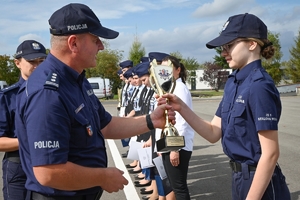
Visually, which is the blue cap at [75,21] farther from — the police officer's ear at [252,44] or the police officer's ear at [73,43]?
the police officer's ear at [252,44]

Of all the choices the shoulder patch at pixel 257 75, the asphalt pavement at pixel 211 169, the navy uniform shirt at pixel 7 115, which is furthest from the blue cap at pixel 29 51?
the asphalt pavement at pixel 211 169

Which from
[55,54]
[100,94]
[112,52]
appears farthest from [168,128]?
[112,52]

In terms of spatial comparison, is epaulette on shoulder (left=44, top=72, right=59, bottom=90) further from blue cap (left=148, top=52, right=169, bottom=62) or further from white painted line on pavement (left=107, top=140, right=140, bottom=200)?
white painted line on pavement (left=107, top=140, right=140, bottom=200)

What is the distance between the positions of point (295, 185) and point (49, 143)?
559cm

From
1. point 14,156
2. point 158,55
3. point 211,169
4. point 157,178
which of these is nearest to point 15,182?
point 14,156

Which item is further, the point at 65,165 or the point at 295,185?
the point at 295,185

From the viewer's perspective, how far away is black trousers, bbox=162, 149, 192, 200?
4758 millimetres

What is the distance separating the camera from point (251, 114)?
2.77 metres

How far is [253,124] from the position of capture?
A: 2760 mm

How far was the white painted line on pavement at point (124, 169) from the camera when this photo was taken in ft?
21.8

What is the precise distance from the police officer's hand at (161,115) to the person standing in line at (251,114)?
65cm

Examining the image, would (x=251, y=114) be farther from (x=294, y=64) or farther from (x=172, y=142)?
(x=294, y=64)

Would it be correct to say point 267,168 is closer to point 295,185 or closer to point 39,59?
point 39,59

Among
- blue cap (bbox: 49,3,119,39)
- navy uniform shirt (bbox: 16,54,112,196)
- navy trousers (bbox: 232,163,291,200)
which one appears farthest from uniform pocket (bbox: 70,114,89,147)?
navy trousers (bbox: 232,163,291,200)
